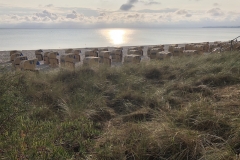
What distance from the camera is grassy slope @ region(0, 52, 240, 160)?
3.48 meters

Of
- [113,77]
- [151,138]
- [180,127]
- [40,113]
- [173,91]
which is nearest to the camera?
[151,138]

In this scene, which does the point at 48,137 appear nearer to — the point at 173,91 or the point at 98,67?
the point at 173,91

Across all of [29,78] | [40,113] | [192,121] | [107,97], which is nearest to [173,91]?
[107,97]

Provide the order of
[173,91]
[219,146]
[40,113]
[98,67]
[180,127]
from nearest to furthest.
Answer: [219,146], [180,127], [40,113], [173,91], [98,67]

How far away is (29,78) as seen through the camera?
7.24m

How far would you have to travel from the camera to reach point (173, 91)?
253 inches

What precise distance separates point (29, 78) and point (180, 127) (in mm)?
5085

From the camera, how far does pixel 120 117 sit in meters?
5.35

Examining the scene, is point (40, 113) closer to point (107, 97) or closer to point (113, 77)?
point (107, 97)

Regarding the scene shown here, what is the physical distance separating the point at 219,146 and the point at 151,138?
3.21ft

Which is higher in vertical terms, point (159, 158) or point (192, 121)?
point (192, 121)

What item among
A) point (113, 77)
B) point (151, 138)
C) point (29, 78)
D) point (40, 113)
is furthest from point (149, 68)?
point (151, 138)

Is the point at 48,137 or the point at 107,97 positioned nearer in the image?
the point at 48,137

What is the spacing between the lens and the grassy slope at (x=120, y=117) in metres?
3.48
